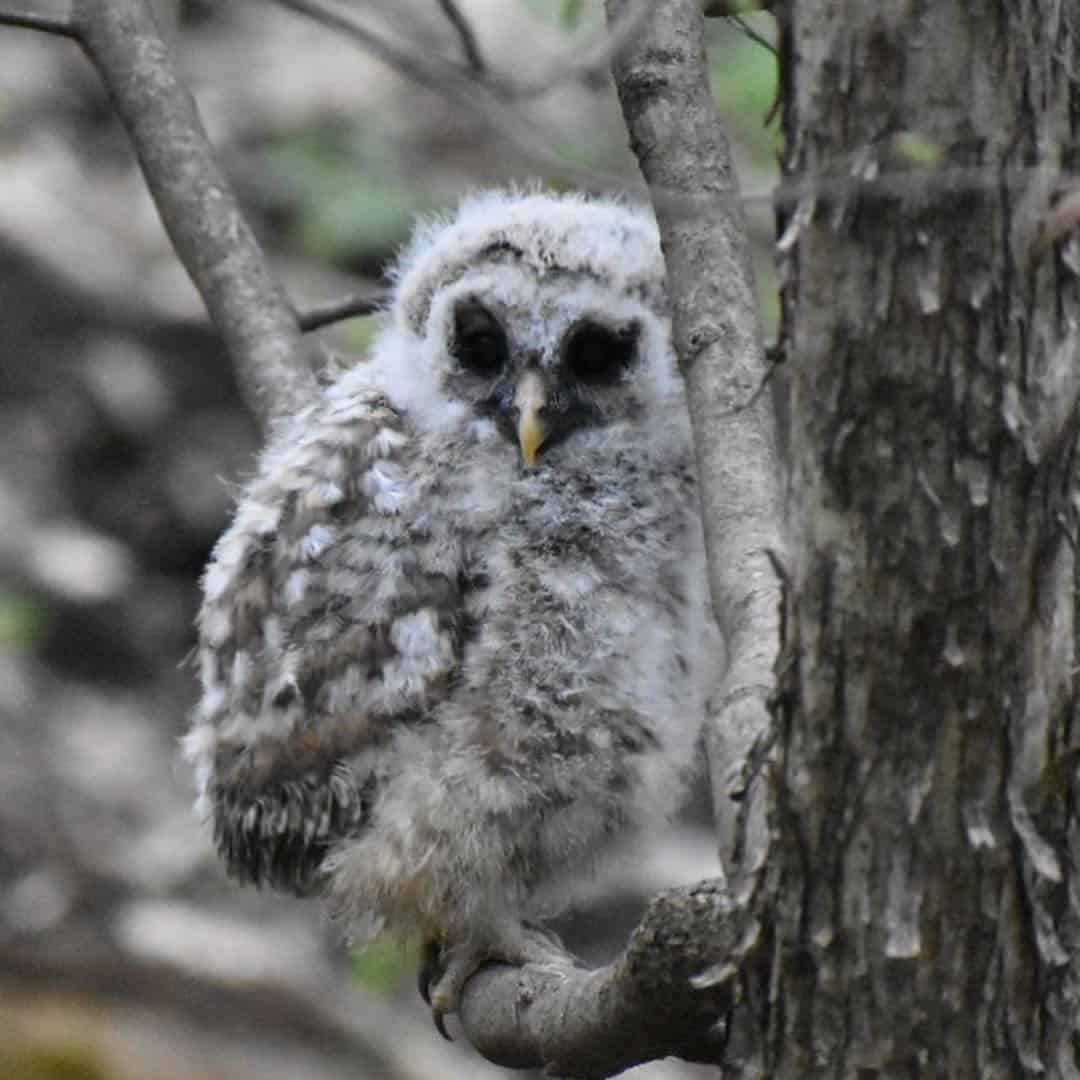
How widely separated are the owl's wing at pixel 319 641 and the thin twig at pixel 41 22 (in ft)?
2.44

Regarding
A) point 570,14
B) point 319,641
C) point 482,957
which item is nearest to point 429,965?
point 482,957

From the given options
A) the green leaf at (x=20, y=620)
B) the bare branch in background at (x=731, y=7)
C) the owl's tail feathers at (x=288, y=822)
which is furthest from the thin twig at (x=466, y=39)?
the green leaf at (x=20, y=620)

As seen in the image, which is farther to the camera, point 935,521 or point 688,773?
point 688,773

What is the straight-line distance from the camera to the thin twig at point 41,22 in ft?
9.71

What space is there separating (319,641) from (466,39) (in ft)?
2.78

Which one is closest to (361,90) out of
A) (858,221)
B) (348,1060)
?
(348,1060)

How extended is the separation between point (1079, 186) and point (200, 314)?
493 cm

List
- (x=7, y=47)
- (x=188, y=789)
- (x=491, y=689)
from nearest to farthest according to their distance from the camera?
1. (x=491, y=689)
2. (x=188, y=789)
3. (x=7, y=47)

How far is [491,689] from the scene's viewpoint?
8.70ft

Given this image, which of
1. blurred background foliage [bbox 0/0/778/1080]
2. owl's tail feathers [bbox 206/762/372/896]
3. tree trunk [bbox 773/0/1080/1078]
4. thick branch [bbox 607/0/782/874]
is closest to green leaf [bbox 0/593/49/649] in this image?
blurred background foliage [bbox 0/0/778/1080]

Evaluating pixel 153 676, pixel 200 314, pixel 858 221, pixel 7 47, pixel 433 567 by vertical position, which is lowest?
pixel 858 221

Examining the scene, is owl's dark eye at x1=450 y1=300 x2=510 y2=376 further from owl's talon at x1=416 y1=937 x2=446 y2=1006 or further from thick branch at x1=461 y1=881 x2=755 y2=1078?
thick branch at x1=461 y1=881 x2=755 y2=1078

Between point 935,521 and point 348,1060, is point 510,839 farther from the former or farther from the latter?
point 348,1060

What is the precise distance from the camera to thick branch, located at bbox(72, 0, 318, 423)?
3080 mm
